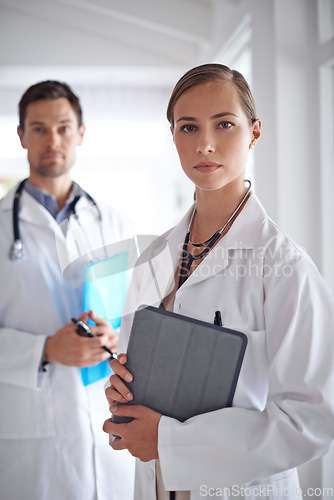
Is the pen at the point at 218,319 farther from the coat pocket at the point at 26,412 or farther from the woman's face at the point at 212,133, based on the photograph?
the coat pocket at the point at 26,412

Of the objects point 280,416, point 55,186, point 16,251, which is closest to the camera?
point 280,416

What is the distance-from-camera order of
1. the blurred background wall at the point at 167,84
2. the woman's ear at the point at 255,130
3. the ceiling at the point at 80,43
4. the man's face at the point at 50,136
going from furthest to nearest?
the ceiling at the point at 80,43 < the blurred background wall at the point at 167,84 < the man's face at the point at 50,136 < the woman's ear at the point at 255,130

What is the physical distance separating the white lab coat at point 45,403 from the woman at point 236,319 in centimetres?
33

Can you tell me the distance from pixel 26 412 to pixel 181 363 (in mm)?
756

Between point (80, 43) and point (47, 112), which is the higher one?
point (80, 43)

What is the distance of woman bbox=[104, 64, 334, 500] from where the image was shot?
760mm

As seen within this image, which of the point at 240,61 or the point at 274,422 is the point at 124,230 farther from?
the point at 240,61

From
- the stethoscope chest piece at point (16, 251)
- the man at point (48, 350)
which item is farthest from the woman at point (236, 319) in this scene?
the stethoscope chest piece at point (16, 251)

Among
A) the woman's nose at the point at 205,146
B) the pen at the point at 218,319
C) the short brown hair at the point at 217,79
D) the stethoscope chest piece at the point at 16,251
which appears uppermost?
the short brown hair at the point at 217,79

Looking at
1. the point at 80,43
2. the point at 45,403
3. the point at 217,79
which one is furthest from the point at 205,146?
the point at 80,43

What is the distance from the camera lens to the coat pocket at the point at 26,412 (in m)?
1.30

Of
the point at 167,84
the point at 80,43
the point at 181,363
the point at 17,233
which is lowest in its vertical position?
the point at 181,363

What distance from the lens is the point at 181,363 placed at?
791 mm

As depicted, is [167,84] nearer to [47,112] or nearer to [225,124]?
[47,112]
